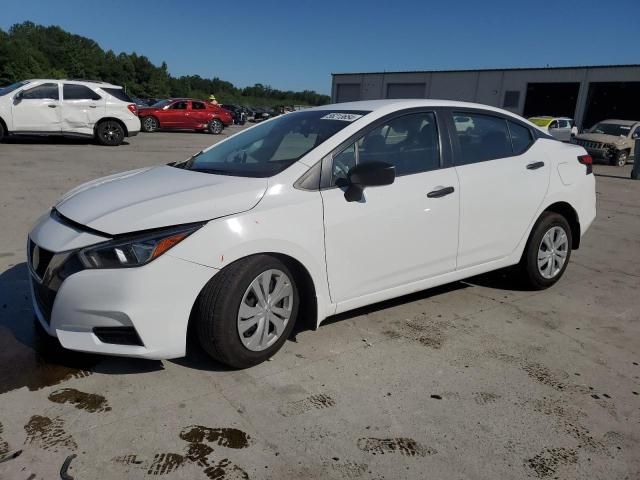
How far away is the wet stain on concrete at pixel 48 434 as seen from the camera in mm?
2406

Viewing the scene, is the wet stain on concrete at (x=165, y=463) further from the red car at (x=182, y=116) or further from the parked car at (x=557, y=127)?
the parked car at (x=557, y=127)

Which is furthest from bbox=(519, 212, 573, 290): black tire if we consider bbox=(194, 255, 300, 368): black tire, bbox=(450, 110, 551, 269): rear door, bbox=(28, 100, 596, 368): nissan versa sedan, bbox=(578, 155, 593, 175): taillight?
bbox=(194, 255, 300, 368): black tire

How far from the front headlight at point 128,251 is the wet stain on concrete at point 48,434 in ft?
2.54

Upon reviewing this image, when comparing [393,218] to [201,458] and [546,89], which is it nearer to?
[201,458]

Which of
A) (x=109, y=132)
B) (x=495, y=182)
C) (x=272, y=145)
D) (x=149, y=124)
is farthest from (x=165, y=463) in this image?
(x=149, y=124)

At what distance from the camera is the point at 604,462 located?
243 cm

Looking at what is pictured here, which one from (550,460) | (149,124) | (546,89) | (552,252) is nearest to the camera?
(550,460)

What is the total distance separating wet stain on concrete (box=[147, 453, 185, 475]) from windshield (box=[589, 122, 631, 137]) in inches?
797

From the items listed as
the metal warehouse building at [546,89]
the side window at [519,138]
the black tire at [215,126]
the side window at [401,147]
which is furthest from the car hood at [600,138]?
the metal warehouse building at [546,89]

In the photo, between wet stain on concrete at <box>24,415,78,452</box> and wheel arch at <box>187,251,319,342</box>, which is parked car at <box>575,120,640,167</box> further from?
wet stain on concrete at <box>24,415,78,452</box>

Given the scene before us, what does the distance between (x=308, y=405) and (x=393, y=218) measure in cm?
130

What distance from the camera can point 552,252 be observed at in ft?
15.0

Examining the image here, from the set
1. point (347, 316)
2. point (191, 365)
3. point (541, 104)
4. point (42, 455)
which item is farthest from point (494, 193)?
point (541, 104)

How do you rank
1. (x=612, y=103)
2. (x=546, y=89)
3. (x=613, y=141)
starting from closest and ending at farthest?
(x=613, y=141) < (x=612, y=103) < (x=546, y=89)
